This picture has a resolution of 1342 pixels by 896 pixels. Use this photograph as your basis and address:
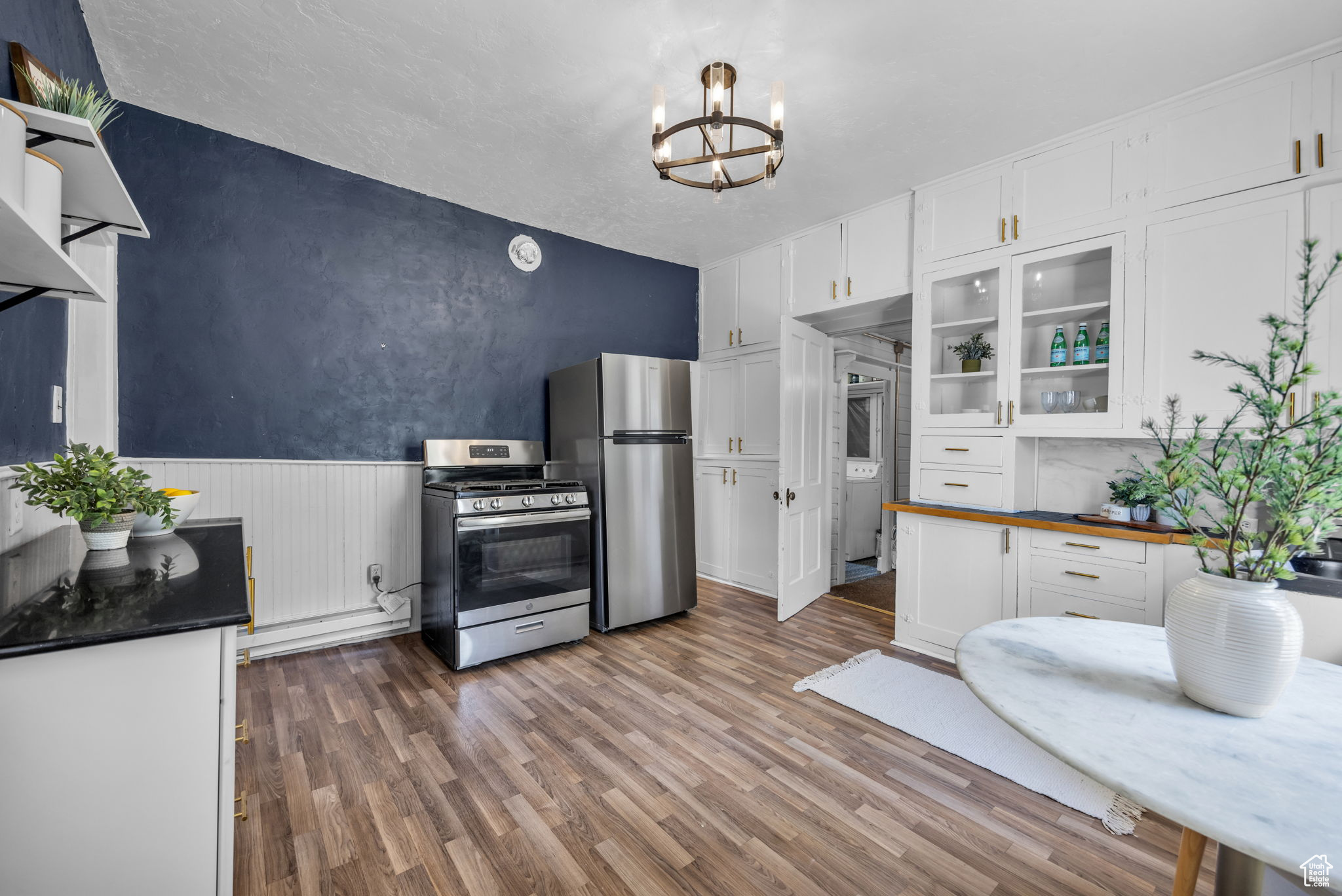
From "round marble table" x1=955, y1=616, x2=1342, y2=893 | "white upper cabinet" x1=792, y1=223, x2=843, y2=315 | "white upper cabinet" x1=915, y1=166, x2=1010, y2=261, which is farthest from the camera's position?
"white upper cabinet" x1=792, y1=223, x2=843, y2=315

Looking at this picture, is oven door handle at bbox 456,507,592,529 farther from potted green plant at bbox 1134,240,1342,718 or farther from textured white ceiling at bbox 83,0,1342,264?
potted green plant at bbox 1134,240,1342,718

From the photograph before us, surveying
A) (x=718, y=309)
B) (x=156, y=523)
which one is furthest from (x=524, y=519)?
(x=718, y=309)

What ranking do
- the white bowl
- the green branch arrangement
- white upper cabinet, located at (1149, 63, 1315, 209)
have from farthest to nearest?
white upper cabinet, located at (1149, 63, 1315, 209), the white bowl, the green branch arrangement

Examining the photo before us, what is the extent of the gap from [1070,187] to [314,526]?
14.1ft

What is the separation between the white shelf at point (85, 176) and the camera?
44.0 inches

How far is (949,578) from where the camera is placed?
9.83 feet

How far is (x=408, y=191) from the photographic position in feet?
11.0

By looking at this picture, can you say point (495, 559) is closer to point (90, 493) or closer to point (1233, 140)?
point (90, 493)

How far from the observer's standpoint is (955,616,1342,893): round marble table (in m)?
0.62

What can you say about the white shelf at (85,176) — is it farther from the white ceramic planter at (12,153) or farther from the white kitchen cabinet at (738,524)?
the white kitchen cabinet at (738,524)

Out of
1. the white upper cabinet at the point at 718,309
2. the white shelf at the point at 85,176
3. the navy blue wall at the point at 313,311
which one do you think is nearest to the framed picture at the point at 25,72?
the white shelf at the point at 85,176

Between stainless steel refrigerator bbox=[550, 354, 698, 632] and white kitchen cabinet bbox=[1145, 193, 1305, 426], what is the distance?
2.46 metres

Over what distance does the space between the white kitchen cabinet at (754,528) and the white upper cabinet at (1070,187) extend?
84.5 inches

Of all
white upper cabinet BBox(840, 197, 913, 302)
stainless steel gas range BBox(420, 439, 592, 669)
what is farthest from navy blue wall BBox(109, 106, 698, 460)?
white upper cabinet BBox(840, 197, 913, 302)
